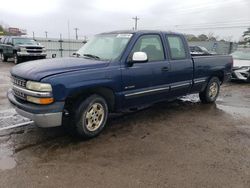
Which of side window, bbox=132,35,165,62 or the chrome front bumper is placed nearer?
the chrome front bumper

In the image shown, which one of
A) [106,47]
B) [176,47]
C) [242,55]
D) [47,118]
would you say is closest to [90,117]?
[47,118]

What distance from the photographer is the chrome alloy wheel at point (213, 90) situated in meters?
7.30

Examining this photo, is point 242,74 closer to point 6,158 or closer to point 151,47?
point 151,47

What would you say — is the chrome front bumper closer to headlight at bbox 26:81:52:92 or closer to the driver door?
headlight at bbox 26:81:52:92

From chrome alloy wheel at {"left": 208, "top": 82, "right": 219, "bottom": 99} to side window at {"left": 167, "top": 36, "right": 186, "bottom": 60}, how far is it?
1715 mm

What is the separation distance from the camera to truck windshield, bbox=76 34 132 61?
4875 millimetres

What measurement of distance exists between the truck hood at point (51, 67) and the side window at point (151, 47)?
37.0 inches

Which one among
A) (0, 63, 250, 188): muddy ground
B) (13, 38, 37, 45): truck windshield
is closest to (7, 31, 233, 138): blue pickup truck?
(0, 63, 250, 188): muddy ground

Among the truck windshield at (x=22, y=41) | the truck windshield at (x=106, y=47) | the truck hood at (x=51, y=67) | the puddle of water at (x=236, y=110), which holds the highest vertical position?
the truck windshield at (x=22, y=41)

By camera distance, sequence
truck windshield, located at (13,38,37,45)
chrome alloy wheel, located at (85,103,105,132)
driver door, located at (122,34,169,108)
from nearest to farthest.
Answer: chrome alloy wheel, located at (85,103,105,132) → driver door, located at (122,34,169,108) → truck windshield, located at (13,38,37,45)

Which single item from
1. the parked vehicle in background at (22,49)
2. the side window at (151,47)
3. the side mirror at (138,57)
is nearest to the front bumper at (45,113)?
the side mirror at (138,57)

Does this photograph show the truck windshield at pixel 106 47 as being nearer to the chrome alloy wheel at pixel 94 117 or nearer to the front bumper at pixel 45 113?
the chrome alloy wheel at pixel 94 117

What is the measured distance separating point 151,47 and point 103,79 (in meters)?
1.53

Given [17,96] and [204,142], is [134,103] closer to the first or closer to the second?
[204,142]
